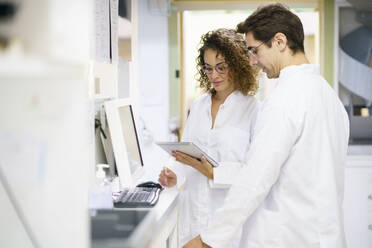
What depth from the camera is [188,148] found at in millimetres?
1898

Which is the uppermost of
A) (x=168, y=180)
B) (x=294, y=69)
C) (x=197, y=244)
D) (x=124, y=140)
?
(x=294, y=69)

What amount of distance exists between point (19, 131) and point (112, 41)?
1.33 meters

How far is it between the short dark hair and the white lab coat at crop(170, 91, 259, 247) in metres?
0.50

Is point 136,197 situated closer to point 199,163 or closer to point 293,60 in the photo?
point 199,163

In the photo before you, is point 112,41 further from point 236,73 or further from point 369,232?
point 369,232

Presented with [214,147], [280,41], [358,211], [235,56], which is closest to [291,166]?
[280,41]

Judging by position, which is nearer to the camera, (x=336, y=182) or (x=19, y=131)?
(x=19, y=131)

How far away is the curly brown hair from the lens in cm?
213

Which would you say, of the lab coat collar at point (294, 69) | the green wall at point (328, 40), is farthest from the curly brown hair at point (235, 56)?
the green wall at point (328, 40)

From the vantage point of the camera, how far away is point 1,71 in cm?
75

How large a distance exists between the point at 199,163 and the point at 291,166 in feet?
1.78

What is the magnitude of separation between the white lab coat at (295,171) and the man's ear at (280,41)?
10 cm

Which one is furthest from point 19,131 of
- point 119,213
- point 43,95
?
point 119,213

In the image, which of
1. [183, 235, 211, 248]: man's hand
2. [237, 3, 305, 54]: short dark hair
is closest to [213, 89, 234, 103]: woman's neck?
[237, 3, 305, 54]: short dark hair
